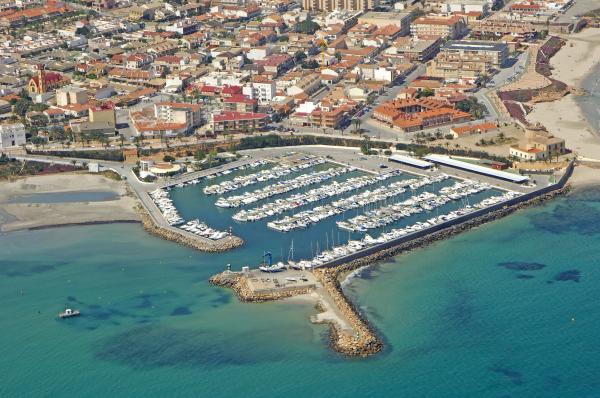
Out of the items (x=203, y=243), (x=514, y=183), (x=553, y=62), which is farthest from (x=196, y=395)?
(x=553, y=62)

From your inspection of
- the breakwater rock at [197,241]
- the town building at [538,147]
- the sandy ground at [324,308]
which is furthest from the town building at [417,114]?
the sandy ground at [324,308]

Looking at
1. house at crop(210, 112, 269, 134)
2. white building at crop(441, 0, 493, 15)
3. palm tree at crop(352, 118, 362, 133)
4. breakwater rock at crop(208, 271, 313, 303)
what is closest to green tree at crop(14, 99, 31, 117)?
house at crop(210, 112, 269, 134)

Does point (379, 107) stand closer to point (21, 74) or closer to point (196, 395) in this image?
point (21, 74)

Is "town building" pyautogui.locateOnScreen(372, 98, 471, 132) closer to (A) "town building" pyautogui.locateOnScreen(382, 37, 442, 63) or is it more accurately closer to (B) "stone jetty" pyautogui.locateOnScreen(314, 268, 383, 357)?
(A) "town building" pyautogui.locateOnScreen(382, 37, 442, 63)

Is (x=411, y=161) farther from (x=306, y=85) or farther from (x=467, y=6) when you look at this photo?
(x=467, y=6)


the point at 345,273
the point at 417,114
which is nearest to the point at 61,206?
the point at 345,273

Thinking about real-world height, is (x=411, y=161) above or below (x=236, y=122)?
below
